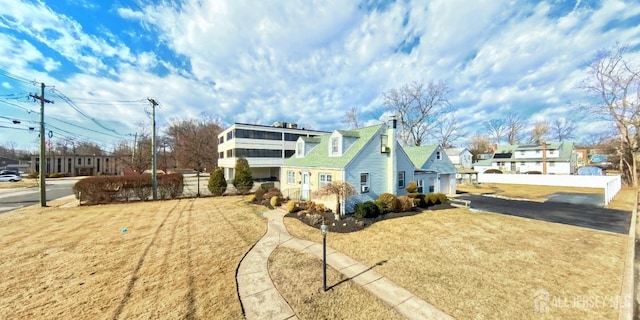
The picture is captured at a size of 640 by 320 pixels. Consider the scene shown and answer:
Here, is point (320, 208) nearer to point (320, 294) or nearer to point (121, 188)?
point (320, 294)

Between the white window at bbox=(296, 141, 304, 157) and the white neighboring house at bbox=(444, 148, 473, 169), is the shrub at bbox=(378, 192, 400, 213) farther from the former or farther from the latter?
the white neighboring house at bbox=(444, 148, 473, 169)

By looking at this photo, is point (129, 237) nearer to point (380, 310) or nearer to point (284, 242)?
point (284, 242)

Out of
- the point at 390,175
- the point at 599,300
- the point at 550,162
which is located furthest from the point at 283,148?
the point at 550,162

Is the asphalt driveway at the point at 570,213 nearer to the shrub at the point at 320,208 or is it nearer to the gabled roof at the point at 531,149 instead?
the shrub at the point at 320,208

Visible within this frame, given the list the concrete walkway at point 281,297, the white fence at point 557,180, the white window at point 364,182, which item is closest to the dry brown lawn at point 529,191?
the white fence at point 557,180

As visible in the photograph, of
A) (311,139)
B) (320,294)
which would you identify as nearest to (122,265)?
(320,294)
